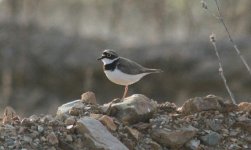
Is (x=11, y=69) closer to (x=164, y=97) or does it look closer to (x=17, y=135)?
(x=164, y=97)

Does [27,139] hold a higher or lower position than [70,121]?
lower

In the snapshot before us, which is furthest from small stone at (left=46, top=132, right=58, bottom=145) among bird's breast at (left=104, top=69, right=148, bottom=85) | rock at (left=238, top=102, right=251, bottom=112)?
bird's breast at (left=104, top=69, right=148, bottom=85)

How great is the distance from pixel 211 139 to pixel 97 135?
3.66 ft

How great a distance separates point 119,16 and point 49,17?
258 centimetres

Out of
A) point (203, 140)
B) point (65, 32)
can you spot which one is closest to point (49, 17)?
point (65, 32)

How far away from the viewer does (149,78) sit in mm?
18031

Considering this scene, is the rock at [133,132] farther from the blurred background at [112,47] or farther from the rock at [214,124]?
the blurred background at [112,47]

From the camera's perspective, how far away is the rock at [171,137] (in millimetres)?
6121

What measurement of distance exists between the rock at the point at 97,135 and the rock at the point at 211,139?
2.78 ft

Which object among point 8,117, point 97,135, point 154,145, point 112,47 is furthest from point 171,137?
point 112,47

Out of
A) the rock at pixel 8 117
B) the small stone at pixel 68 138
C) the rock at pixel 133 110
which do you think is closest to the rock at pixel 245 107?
the rock at pixel 133 110

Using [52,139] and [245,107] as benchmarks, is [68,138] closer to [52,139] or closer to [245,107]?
[52,139]

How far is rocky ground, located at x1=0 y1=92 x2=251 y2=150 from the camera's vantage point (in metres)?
5.77

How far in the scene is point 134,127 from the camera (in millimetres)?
6234
